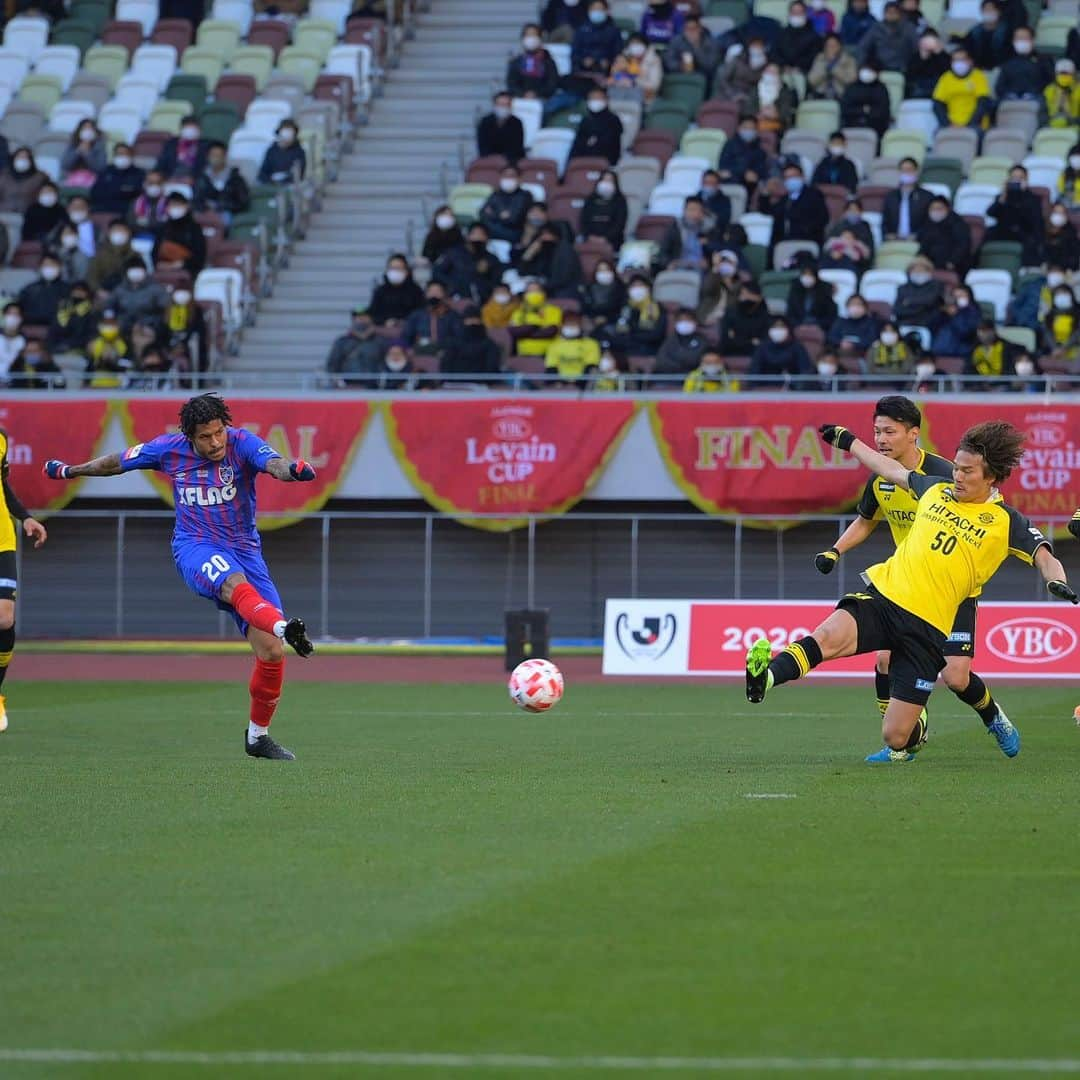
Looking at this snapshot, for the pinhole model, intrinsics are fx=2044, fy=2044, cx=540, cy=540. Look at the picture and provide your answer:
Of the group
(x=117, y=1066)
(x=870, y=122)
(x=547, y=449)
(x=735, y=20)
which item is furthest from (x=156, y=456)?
(x=735, y=20)

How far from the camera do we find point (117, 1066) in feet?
17.6

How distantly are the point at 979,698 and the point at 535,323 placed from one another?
16.2m

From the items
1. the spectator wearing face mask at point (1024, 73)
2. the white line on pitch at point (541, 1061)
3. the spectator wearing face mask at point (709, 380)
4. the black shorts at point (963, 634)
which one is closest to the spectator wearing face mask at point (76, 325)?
the spectator wearing face mask at point (709, 380)

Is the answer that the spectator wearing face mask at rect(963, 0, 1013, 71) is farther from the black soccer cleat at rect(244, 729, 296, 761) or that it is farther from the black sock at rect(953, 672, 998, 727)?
the black soccer cleat at rect(244, 729, 296, 761)

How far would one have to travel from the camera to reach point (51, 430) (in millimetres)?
28062

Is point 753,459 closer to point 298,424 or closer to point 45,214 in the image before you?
point 298,424

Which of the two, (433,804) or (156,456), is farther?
(156,456)

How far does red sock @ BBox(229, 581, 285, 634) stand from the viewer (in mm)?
11875

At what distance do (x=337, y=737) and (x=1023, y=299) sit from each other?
1502cm

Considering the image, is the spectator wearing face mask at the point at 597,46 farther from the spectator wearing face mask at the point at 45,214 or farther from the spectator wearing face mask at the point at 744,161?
the spectator wearing face mask at the point at 45,214

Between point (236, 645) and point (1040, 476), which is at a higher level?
point (1040, 476)

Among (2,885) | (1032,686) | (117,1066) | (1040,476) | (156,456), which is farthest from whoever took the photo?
(1040,476)

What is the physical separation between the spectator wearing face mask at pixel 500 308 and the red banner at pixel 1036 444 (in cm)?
592

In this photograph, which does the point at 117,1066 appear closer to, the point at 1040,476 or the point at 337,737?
the point at 337,737
